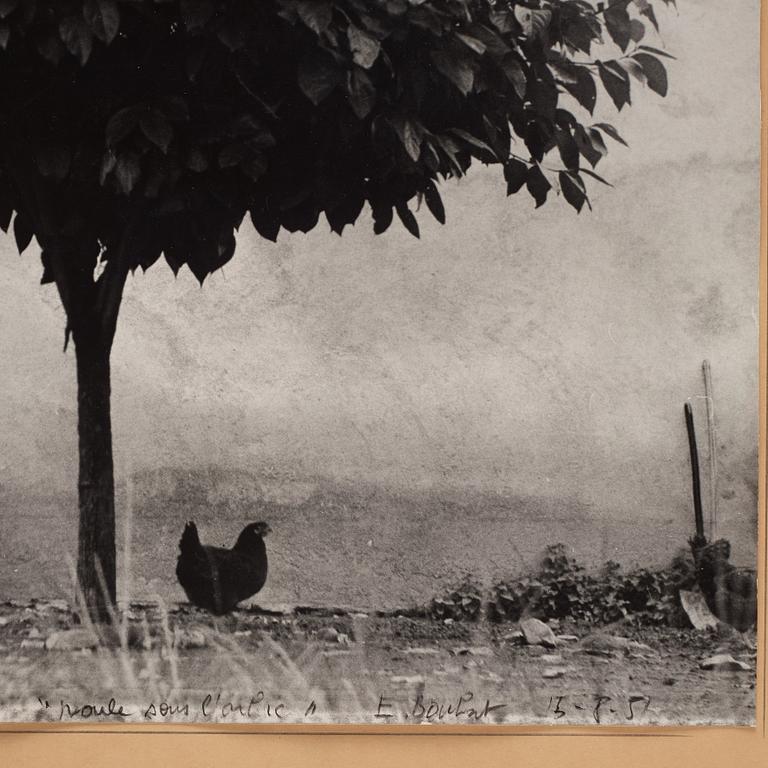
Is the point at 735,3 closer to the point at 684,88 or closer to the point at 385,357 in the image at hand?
the point at 684,88

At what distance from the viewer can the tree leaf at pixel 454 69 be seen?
1872 mm

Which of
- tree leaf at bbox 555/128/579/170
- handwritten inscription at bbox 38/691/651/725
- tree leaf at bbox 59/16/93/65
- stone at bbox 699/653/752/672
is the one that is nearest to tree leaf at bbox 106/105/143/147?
tree leaf at bbox 59/16/93/65

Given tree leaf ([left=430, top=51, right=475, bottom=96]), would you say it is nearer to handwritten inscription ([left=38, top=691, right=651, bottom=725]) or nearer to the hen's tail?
the hen's tail

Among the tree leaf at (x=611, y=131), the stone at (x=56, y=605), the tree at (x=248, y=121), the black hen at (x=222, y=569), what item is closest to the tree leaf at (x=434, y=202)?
the tree at (x=248, y=121)

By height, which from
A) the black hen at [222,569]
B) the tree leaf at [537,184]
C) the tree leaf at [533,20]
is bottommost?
the black hen at [222,569]

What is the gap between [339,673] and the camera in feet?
6.23

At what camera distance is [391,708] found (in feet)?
6.21

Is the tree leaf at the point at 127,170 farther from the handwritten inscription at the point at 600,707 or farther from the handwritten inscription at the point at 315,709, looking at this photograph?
the handwritten inscription at the point at 600,707

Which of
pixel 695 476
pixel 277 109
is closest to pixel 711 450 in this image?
pixel 695 476

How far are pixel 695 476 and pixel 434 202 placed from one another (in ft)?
2.52

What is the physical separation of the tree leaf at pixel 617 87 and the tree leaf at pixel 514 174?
229 mm

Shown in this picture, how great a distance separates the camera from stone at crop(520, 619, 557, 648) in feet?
6.26

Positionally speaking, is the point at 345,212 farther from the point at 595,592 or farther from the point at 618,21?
the point at 595,592

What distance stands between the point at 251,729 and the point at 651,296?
1.18m
